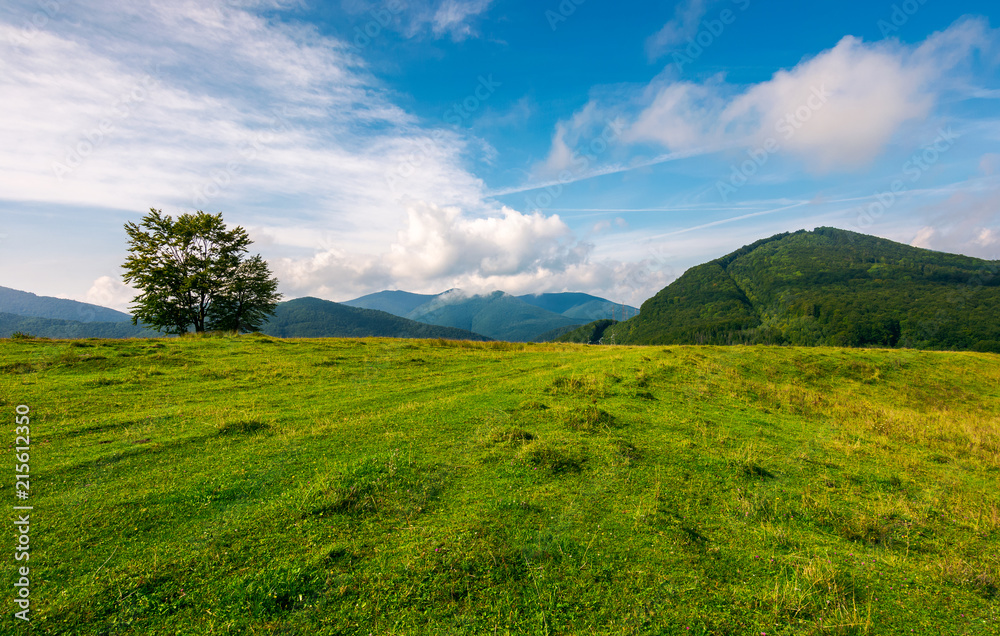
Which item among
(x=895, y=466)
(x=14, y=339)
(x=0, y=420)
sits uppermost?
(x=14, y=339)

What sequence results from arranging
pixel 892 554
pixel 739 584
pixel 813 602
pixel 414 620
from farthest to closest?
pixel 892 554, pixel 739 584, pixel 813 602, pixel 414 620

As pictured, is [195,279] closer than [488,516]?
No

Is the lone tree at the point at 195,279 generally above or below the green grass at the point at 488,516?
above

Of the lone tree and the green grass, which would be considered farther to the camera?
the lone tree

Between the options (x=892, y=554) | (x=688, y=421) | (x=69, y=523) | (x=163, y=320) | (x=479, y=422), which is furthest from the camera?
(x=163, y=320)

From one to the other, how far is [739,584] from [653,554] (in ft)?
3.91

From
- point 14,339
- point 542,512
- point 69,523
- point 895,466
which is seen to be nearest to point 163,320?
point 14,339

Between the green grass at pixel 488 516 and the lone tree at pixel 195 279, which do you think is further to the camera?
the lone tree at pixel 195 279

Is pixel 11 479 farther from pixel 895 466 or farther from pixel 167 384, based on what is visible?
pixel 895 466

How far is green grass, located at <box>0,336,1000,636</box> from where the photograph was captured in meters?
5.02

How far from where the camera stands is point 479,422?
1225cm

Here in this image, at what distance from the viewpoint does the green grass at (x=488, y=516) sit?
5023 millimetres

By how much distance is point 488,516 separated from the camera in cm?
696

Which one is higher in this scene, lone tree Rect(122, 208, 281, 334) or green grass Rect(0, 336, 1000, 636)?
lone tree Rect(122, 208, 281, 334)
